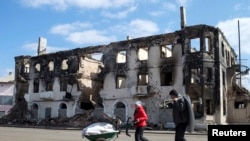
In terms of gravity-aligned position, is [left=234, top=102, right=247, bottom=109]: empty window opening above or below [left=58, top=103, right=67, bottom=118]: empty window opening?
above

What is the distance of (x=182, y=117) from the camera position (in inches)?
354

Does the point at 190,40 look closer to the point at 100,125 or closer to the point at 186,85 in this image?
the point at 186,85

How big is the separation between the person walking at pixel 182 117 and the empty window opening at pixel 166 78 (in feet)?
95.0

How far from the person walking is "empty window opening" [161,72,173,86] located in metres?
29.0

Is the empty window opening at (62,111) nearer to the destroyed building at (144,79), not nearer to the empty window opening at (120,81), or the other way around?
the destroyed building at (144,79)

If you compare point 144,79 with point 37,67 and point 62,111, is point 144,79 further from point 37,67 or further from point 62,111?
point 37,67

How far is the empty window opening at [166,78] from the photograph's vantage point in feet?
125

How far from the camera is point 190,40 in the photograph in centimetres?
3650

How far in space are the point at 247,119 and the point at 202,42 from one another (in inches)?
397

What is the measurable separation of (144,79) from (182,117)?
32.2m

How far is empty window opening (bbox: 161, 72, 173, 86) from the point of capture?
1503 inches

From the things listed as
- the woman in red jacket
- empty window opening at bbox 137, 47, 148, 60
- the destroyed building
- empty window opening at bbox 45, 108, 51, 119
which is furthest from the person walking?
empty window opening at bbox 45, 108, 51, 119

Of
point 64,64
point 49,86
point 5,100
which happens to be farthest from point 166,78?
point 5,100

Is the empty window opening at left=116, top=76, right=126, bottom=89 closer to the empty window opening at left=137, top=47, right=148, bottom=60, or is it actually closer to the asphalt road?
the empty window opening at left=137, top=47, right=148, bottom=60
